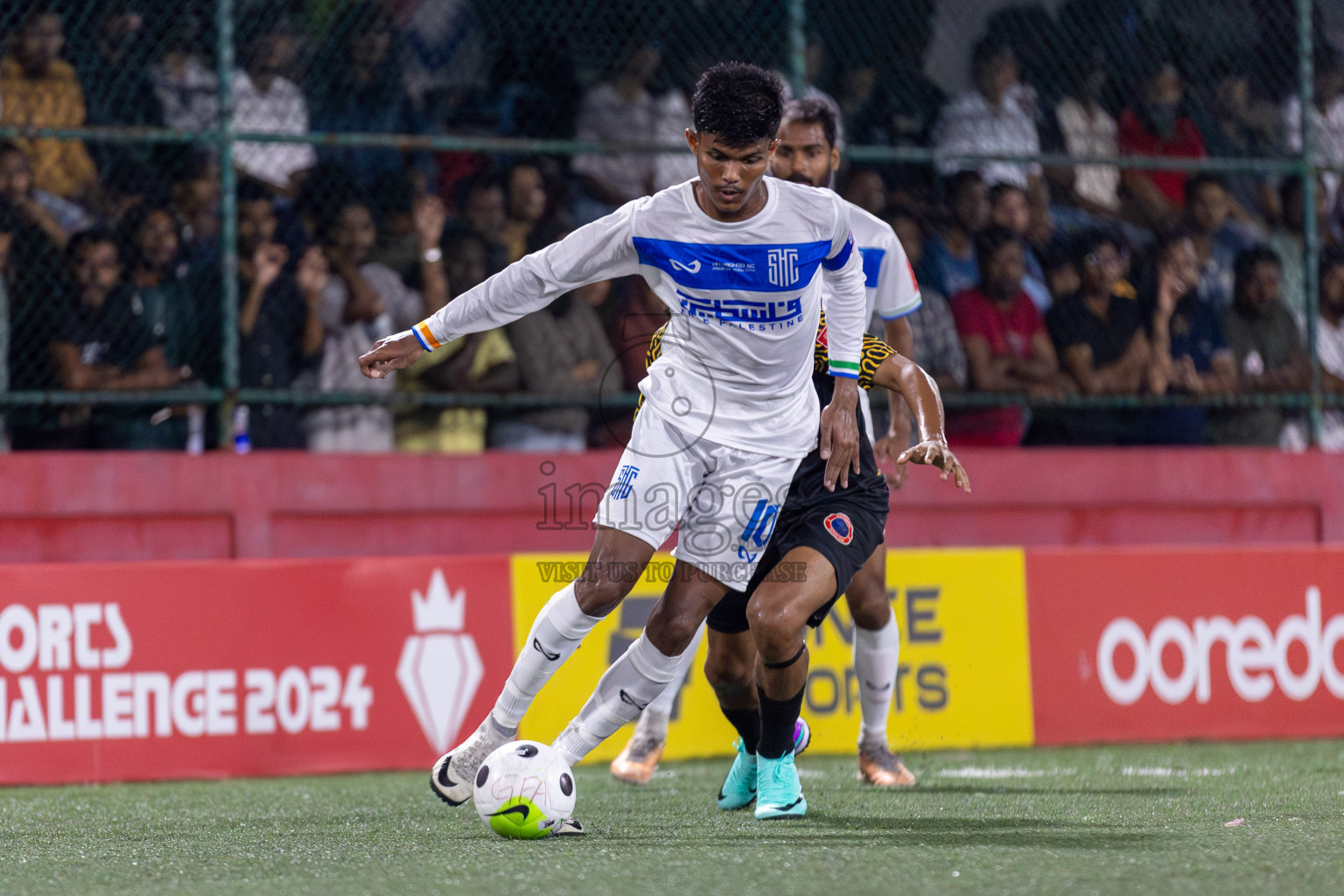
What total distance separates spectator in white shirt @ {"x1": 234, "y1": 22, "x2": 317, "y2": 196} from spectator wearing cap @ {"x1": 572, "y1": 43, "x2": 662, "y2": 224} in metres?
1.37

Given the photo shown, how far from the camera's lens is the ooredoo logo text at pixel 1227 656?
7.32 metres

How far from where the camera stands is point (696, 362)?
4504 mm

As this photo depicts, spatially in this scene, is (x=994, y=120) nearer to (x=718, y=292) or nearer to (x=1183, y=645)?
(x=1183, y=645)

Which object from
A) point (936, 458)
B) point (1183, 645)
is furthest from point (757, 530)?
point (1183, 645)

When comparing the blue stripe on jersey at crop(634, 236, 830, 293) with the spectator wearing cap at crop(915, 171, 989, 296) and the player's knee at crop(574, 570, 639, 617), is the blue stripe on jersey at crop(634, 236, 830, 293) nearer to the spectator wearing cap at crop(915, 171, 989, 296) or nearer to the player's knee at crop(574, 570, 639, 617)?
the player's knee at crop(574, 570, 639, 617)

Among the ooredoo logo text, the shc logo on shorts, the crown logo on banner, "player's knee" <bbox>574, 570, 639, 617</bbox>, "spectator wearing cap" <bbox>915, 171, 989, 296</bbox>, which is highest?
"spectator wearing cap" <bbox>915, 171, 989, 296</bbox>

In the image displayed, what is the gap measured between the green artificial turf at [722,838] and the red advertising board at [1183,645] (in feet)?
3.36

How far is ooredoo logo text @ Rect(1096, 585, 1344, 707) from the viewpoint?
7324mm

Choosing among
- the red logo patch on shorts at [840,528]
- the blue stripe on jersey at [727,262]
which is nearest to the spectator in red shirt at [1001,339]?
the red logo patch on shorts at [840,528]

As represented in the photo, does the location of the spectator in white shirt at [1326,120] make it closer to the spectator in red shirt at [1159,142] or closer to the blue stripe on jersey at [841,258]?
the spectator in red shirt at [1159,142]

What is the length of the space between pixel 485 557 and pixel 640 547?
2.69 meters

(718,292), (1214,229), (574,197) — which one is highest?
(574,197)

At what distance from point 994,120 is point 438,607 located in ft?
13.7

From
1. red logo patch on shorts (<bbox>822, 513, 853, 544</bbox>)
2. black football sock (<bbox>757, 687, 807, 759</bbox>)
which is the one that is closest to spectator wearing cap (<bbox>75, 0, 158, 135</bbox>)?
red logo patch on shorts (<bbox>822, 513, 853, 544</bbox>)
